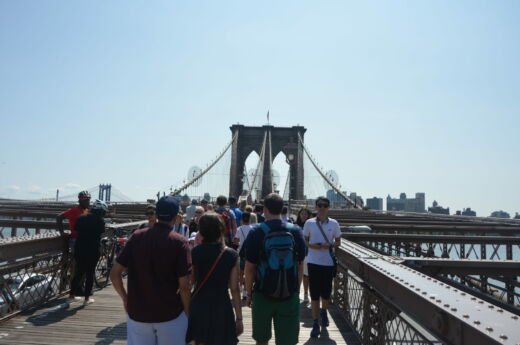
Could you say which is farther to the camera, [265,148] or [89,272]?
[265,148]

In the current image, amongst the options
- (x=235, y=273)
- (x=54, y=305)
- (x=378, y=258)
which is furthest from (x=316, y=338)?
(x=54, y=305)

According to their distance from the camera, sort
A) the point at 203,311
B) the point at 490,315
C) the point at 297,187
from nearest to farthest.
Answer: the point at 490,315
the point at 203,311
the point at 297,187

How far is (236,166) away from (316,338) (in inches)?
1977

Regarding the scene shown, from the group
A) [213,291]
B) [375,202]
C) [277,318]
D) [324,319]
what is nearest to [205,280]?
[213,291]

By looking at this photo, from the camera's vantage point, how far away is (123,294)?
2.78 m

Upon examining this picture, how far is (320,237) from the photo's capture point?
463cm

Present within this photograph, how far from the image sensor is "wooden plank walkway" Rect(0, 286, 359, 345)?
4203mm

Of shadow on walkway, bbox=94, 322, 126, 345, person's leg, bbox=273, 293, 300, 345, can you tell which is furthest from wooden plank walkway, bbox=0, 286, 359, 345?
person's leg, bbox=273, 293, 300, 345

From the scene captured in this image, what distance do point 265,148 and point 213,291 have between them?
173 ft

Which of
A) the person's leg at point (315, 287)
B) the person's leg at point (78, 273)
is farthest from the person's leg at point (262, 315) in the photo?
the person's leg at point (78, 273)

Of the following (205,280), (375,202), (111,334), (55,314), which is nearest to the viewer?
(205,280)

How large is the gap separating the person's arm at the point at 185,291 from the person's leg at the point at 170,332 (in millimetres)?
95

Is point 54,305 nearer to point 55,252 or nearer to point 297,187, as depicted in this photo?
point 55,252

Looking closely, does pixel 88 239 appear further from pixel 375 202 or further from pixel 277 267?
pixel 375 202
